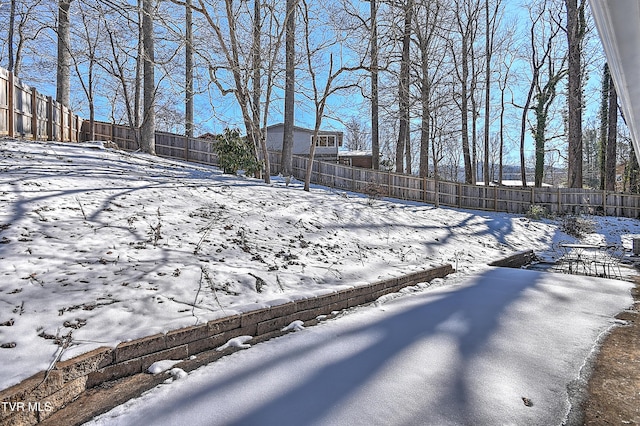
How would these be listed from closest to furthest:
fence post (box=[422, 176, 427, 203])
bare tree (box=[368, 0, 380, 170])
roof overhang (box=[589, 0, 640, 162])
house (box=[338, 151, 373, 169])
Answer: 1. roof overhang (box=[589, 0, 640, 162])
2. bare tree (box=[368, 0, 380, 170])
3. fence post (box=[422, 176, 427, 203])
4. house (box=[338, 151, 373, 169])

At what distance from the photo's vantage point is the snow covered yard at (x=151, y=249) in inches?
91.2

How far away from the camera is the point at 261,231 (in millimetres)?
5180

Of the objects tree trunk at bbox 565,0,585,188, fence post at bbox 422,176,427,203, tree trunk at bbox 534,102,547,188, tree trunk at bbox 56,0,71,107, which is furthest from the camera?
tree trunk at bbox 534,102,547,188

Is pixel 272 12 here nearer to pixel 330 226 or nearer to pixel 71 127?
pixel 330 226

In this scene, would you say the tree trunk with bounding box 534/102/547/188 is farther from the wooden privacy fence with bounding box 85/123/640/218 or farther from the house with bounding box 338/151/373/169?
the house with bounding box 338/151/373/169

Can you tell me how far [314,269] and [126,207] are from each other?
2.78 m

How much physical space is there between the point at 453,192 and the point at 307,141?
13.3 meters

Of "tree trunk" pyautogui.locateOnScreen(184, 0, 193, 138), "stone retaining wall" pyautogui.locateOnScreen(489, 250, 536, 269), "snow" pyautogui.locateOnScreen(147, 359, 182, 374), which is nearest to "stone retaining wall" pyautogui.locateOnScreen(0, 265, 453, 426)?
"snow" pyautogui.locateOnScreen(147, 359, 182, 374)

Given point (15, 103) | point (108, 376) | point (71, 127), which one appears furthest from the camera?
point (71, 127)

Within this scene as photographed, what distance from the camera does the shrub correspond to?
32.6 feet

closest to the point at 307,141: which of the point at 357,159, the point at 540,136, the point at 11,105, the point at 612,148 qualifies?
the point at 357,159

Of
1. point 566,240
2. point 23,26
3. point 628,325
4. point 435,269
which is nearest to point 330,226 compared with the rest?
point 435,269

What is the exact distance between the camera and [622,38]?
90 cm

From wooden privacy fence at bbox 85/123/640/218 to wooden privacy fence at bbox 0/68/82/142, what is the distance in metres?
4.28
